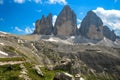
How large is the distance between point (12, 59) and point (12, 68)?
855 cm

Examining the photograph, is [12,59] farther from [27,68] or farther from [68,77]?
[68,77]

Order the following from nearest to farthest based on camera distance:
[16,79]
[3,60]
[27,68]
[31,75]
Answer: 1. [16,79]
2. [31,75]
3. [27,68]
4. [3,60]

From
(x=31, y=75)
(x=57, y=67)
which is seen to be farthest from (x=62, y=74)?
(x=57, y=67)

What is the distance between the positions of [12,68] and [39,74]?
2945mm

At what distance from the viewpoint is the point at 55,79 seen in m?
29.0

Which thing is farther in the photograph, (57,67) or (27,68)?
(57,67)

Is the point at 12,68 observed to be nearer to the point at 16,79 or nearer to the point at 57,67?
the point at 16,79

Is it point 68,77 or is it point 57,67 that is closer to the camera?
point 68,77

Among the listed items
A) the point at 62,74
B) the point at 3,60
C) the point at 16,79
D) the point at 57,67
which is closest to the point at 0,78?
the point at 16,79

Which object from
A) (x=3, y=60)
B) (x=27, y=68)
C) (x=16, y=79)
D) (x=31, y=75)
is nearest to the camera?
(x=16, y=79)

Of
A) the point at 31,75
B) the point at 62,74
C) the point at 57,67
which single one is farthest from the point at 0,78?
the point at 57,67

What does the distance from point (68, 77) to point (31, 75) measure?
4.00 m

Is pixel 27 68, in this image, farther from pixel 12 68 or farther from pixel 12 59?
pixel 12 59

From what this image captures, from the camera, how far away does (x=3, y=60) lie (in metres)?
38.6
